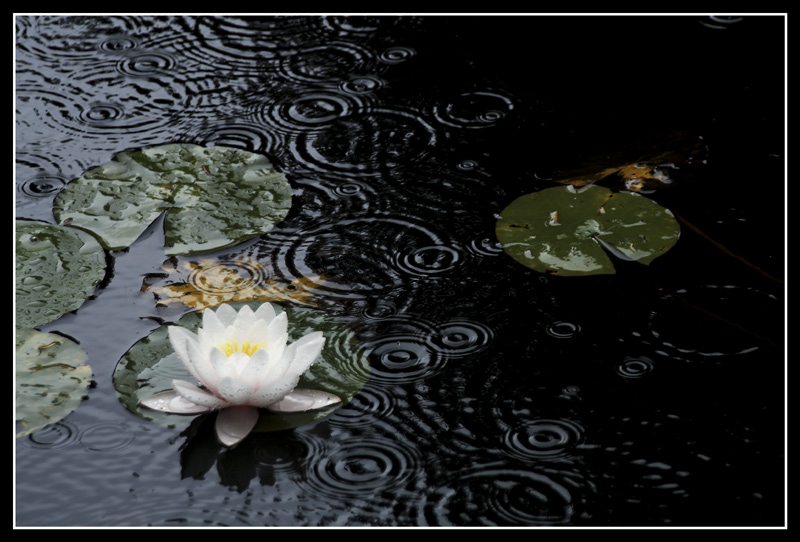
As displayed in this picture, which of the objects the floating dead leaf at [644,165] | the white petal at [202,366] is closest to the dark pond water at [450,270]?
the floating dead leaf at [644,165]

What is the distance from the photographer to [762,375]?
2184mm

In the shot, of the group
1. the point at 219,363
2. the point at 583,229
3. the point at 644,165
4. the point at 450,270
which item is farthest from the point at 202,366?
the point at 644,165

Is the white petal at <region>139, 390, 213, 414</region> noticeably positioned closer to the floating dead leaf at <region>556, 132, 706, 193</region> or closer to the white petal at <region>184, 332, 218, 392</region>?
the white petal at <region>184, 332, 218, 392</region>

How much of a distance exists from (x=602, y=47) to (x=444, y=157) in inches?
45.0

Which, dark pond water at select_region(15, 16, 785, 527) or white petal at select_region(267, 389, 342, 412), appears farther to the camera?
white petal at select_region(267, 389, 342, 412)

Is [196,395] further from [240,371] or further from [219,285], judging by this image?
[219,285]

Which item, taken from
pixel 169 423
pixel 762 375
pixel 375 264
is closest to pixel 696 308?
pixel 762 375

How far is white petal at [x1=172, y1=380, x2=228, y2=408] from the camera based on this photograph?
6.54 feet

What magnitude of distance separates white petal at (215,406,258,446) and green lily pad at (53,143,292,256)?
735 millimetres

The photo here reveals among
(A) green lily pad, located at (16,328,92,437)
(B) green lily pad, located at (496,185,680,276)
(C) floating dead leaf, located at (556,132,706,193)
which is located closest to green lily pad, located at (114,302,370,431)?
(A) green lily pad, located at (16,328,92,437)

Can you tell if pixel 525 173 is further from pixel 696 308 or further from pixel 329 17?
pixel 329 17

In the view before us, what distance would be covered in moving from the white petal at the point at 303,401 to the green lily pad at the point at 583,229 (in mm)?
854

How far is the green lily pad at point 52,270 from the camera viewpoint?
7.73 feet

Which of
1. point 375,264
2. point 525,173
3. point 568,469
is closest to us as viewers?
point 568,469
